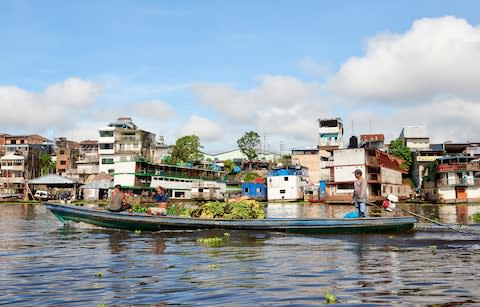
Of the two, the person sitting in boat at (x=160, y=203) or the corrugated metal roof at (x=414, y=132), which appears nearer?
the person sitting in boat at (x=160, y=203)

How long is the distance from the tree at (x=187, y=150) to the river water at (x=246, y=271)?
250 ft

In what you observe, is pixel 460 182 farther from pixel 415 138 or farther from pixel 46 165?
pixel 46 165

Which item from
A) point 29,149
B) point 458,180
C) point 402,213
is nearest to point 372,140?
point 458,180

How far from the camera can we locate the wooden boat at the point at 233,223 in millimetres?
18469

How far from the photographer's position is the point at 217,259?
12.5m

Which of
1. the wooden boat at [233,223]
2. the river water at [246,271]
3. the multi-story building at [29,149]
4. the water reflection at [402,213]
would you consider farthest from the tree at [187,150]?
the river water at [246,271]

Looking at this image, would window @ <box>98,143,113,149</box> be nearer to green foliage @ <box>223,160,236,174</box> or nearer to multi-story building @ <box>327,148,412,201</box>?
green foliage @ <box>223,160,236,174</box>

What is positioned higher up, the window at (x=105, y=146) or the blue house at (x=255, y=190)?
the window at (x=105, y=146)

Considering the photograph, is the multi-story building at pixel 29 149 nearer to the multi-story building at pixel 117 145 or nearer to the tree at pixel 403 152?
the multi-story building at pixel 117 145

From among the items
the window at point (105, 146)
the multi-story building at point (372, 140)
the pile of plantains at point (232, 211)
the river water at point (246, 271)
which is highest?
the multi-story building at point (372, 140)

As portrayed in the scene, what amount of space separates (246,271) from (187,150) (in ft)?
276

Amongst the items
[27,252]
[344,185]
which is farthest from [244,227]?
[344,185]

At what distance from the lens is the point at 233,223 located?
19.7m

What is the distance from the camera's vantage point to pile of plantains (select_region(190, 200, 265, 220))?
2123 centimetres
